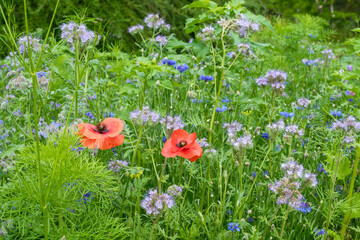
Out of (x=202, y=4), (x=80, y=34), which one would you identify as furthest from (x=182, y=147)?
(x=202, y=4)

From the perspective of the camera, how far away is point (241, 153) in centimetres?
166

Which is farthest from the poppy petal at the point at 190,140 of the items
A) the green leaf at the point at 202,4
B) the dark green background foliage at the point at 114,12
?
the dark green background foliage at the point at 114,12

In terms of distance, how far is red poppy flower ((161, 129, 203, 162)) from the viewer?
152cm

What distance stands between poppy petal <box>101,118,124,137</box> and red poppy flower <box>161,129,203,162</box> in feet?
0.68

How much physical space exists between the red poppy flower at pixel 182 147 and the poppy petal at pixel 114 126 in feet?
0.68

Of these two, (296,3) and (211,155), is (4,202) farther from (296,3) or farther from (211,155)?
(296,3)

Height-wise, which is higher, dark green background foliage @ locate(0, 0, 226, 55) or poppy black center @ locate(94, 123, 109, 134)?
poppy black center @ locate(94, 123, 109, 134)

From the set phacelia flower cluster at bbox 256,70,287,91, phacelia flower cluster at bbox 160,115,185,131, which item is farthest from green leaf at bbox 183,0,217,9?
phacelia flower cluster at bbox 160,115,185,131

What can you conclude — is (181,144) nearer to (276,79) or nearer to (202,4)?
(276,79)

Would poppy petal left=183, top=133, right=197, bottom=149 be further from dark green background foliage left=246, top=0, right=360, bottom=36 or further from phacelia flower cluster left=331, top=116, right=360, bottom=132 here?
dark green background foliage left=246, top=0, right=360, bottom=36

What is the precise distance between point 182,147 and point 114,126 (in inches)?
12.8

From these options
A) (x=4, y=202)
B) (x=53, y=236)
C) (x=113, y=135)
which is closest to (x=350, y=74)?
(x=113, y=135)

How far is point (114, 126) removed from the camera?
1634 millimetres

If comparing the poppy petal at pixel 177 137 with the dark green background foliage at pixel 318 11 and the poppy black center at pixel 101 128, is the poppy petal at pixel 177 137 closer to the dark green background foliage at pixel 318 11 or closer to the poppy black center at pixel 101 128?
the poppy black center at pixel 101 128
